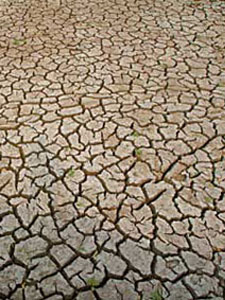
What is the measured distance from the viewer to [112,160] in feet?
7.35

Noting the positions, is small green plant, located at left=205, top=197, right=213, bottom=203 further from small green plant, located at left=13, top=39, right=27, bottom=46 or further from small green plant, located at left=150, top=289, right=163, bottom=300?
small green plant, located at left=13, top=39, right=27, bottom=46

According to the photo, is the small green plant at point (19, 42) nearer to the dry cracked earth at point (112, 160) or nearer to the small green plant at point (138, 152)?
the dry cracked earth at point (112, 160)

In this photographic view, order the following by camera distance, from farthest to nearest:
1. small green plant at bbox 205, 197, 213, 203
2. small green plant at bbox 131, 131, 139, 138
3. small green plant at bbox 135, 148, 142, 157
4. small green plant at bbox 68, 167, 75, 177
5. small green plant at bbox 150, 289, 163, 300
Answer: small green plant at bbox 131, 131, 139, 138
small green plant at bbox 135, 148, 142, 157
small green plant at bbox 68, 167, 75, 177
small green plant at bbox 205, 197, 213, 203
small green plant at bbox 150, 289, 163, 300

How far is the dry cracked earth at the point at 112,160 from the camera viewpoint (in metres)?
1.68

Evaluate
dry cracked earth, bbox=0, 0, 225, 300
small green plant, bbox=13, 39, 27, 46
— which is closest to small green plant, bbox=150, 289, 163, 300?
dry cracked earth, bbox=0, 0, 225, 300

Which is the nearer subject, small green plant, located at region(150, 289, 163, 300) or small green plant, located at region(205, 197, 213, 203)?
small green plant, located at region(150, 289, 163, 300)

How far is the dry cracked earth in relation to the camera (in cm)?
168

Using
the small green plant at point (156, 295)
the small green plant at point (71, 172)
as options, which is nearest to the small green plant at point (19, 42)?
the small green plant at point (71, 172)

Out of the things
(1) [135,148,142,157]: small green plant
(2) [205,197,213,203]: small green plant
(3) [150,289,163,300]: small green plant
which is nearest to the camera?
(3) [150,289,163,300]: small green plant

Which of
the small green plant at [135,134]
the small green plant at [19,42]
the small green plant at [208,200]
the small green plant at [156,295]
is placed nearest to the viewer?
the small green plant at [156,295]

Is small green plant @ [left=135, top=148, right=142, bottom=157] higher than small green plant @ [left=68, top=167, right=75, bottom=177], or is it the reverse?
small green plant @ [left=135, top=148, right=142, bottom=157]

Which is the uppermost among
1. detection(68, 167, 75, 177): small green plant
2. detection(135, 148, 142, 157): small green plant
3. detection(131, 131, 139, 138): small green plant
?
detection(131, 131, 139, 138): small green plant

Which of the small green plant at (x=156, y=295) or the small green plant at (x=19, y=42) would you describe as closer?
the small green plant at (x=156, y=295)

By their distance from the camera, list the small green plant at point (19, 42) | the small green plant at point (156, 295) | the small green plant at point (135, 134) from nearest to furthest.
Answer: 1. the small green plant at point (156, 295)
2. the small green plant at point (135, 134)
3. the small green plant at point (19, 42)
